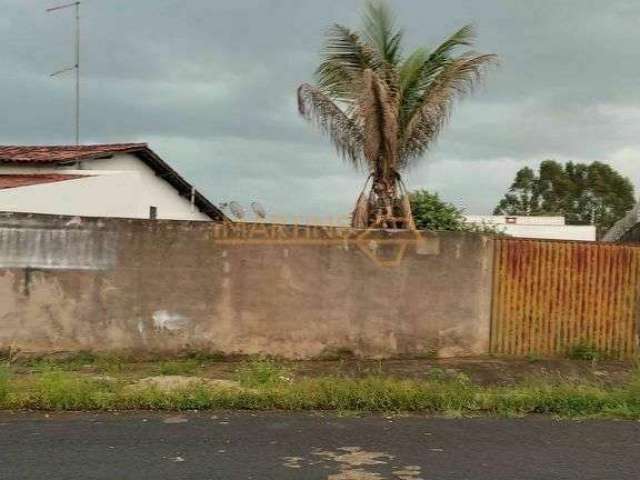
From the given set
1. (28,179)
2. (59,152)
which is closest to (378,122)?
(28,179)

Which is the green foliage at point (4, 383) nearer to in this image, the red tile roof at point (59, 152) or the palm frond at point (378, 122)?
the palm frond at point (378, 122)

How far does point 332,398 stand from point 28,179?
9498 mm

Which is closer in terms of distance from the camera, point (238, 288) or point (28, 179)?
point (238, 288)

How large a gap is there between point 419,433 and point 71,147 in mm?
13643

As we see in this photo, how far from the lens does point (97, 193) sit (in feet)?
44.5

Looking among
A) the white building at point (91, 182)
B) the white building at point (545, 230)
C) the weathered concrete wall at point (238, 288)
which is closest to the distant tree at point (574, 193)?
the white building at point (545, 230)

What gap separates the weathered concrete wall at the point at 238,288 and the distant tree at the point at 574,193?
138 feet

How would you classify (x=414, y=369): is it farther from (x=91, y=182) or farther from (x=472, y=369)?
(x=91, y=182)

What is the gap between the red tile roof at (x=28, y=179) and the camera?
1255 cm

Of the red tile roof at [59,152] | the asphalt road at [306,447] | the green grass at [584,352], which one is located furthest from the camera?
the red tile roof at [59,152]

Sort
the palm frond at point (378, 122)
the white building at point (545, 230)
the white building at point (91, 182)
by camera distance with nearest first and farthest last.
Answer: the palm frond at point (378, 122) → the white building at point (91, 182) → the white building at point (545, 230)

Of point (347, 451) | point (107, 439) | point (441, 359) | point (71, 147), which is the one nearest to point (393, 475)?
point (347, 451)

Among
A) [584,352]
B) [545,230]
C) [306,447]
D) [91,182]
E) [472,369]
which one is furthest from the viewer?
[545,230]

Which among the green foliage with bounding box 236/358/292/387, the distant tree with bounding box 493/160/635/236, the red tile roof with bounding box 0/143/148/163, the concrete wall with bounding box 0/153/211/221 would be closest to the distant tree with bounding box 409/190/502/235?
the green foliage with bounding box 236/358/292/387
